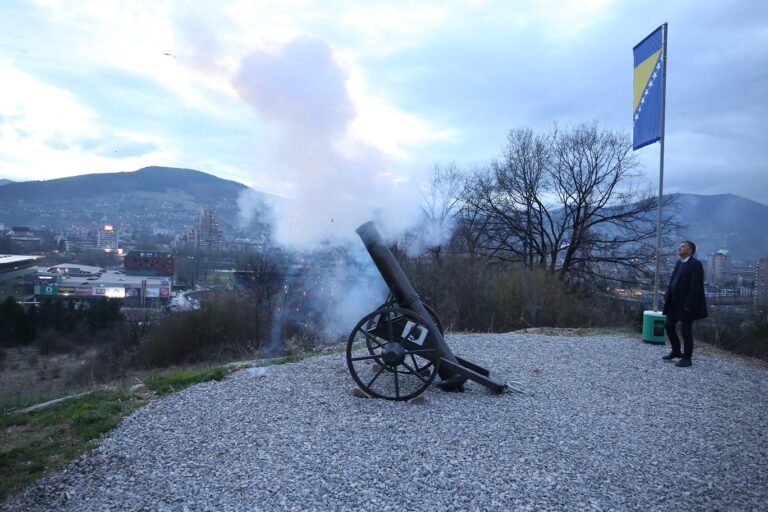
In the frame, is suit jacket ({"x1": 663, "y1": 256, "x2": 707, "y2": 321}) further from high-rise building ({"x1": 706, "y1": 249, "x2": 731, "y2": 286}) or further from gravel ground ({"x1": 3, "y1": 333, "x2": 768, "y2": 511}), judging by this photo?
high-rise building ({"x1": 706, "y1": 249, "x2": 731, "y2": 286})

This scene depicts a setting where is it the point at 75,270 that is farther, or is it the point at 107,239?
the point at 107,239

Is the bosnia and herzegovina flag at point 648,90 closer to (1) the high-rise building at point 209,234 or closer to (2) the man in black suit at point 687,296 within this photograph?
(2) the man in black suit at point 687,296

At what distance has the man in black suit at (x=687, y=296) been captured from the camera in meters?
7.71

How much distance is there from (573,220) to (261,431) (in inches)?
812

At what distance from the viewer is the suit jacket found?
7.70 m

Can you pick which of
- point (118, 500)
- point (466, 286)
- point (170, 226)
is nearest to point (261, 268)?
point (466, 286)

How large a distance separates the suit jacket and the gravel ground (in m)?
1.13

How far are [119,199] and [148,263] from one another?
77.3ft

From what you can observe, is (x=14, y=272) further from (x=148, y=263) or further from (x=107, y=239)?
(x=148, y=263)

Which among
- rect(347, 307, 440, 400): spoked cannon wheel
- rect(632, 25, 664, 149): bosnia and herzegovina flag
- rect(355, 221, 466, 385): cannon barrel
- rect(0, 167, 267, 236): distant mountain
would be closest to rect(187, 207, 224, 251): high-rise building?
rect(0, 167, 267, 236): distant mountain

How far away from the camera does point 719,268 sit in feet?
56.9

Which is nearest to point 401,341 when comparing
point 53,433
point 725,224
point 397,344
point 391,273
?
point 397,344

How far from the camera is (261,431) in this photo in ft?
16.6

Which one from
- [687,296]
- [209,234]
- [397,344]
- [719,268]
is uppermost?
[209,234]
